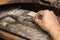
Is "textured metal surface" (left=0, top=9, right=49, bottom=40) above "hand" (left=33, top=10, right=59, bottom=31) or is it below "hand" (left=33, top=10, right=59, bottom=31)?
below

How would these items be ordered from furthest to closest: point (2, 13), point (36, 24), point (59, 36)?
1. point (2, 13)
2. point (36, 24)
3. point (59, 36)

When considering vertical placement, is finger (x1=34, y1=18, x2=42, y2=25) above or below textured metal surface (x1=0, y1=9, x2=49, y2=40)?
above

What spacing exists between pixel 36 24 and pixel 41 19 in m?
0.04

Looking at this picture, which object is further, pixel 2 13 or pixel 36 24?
pixel 2 13

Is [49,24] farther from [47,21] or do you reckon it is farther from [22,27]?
[22,27]

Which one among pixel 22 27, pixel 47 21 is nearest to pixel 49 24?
pixel 47 21

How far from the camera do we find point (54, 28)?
65 centimetres

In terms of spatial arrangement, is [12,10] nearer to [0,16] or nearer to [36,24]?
[0,16]

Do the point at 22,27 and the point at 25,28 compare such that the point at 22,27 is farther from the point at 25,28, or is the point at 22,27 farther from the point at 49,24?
the point at 49,24

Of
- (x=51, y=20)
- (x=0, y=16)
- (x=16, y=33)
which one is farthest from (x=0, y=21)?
(x=51, y=20)

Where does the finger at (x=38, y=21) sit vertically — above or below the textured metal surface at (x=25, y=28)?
above

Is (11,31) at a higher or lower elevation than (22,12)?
lower

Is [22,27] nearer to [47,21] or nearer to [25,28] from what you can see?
[25,28]

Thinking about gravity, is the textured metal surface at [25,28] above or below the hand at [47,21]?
below
